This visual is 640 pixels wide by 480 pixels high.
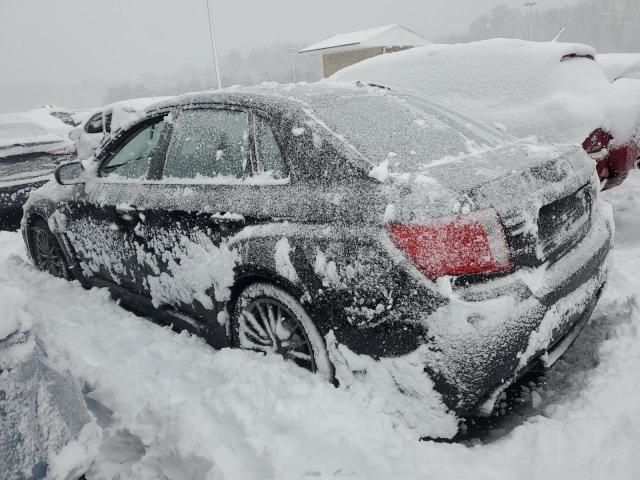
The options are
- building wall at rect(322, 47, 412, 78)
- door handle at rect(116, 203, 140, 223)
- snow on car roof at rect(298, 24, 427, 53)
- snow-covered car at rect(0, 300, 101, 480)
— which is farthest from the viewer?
building wall at rect(322, 47, 412, 78)

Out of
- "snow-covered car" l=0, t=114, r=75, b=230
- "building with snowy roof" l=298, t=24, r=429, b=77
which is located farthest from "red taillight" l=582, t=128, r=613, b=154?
"building with snowy roof" l=298, t=24, r=429, b=77

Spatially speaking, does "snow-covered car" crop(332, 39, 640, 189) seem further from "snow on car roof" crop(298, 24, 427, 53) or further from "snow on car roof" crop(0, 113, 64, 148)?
"snow on car roof" crop(298, 24, 427, 53)

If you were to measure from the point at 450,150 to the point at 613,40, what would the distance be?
346 ft

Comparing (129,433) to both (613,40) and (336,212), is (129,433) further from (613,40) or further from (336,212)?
(613,40)

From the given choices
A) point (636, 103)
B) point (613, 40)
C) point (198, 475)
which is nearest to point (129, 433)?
point (198, 475)

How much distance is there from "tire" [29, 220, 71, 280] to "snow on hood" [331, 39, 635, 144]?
11.2ft

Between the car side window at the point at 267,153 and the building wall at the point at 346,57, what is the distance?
85.6 feet

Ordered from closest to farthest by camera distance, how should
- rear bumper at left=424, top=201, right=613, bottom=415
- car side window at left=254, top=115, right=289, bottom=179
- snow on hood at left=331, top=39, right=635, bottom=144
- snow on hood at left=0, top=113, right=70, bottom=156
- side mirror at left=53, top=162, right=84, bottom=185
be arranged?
rear bumper at left=424, top=201, right=613, bottom=415, car side window at left=254, top=115, right=289, bottom=179, side mirror at left=53, top=162, right=84, bottom=185, snow on hood at left=331, top=39, right=635, bottom=144, snow on hood at left=0, top=113, right=70, bottom=156

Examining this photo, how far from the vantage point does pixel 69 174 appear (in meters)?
3.85

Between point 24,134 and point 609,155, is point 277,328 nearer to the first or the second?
point 609,155

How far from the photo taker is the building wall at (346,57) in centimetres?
2742

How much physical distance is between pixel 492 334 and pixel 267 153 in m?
1.42

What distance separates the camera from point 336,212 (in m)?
2.19

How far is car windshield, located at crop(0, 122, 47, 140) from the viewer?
23.5 feet
